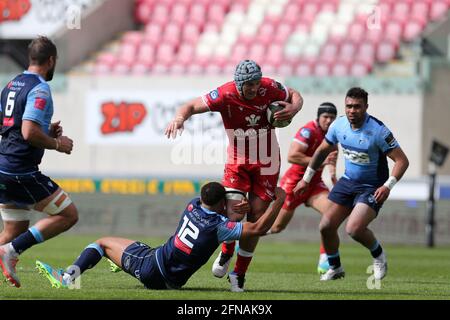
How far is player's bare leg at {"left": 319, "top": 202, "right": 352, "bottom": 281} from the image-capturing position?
13562 mm

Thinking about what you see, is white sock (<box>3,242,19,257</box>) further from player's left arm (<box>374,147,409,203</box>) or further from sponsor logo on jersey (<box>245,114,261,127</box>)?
Result: player's left arm (<box>374,147,409,203</box>)

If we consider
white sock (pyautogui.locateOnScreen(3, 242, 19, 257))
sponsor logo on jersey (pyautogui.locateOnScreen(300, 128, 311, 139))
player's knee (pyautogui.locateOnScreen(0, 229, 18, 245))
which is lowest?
white sock (pyautogui.locateOnScreen(3, 242, 19, 257))

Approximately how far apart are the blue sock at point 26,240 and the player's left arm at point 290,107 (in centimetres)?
285

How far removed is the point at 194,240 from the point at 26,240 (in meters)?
1.69

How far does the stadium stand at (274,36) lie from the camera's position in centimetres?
2772

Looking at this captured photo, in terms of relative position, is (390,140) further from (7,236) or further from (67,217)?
(7,236)

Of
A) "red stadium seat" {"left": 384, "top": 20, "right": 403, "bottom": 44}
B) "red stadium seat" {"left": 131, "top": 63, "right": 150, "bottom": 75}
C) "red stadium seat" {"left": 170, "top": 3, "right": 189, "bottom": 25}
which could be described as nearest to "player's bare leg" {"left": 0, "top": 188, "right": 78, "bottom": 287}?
"red stadium seat" {"left": 131, "top": 63, "right": 150, "bottom": 75}

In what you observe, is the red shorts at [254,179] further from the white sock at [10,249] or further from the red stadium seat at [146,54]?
the red stadium seat at [146,54]

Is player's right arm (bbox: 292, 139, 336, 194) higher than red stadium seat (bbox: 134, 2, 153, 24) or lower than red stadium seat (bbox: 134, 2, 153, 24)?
lower

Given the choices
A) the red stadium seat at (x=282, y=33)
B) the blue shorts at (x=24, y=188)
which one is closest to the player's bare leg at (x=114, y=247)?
the blue shorts at (x=24, y=188)

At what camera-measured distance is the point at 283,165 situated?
26.2m

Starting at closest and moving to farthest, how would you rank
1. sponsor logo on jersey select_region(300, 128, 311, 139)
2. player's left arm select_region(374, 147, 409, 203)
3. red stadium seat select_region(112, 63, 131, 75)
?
1. player's left arm select_region(374, 147, 409, 203)
2. sponsor logo on jersey select_region(300, 128, 311, 139)
3. red stadium seat select_region(112, 63, 131, 75)

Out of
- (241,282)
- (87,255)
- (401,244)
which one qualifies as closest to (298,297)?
(241,282)

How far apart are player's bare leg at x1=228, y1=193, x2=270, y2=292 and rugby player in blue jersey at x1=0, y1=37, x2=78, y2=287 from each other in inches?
72.0
